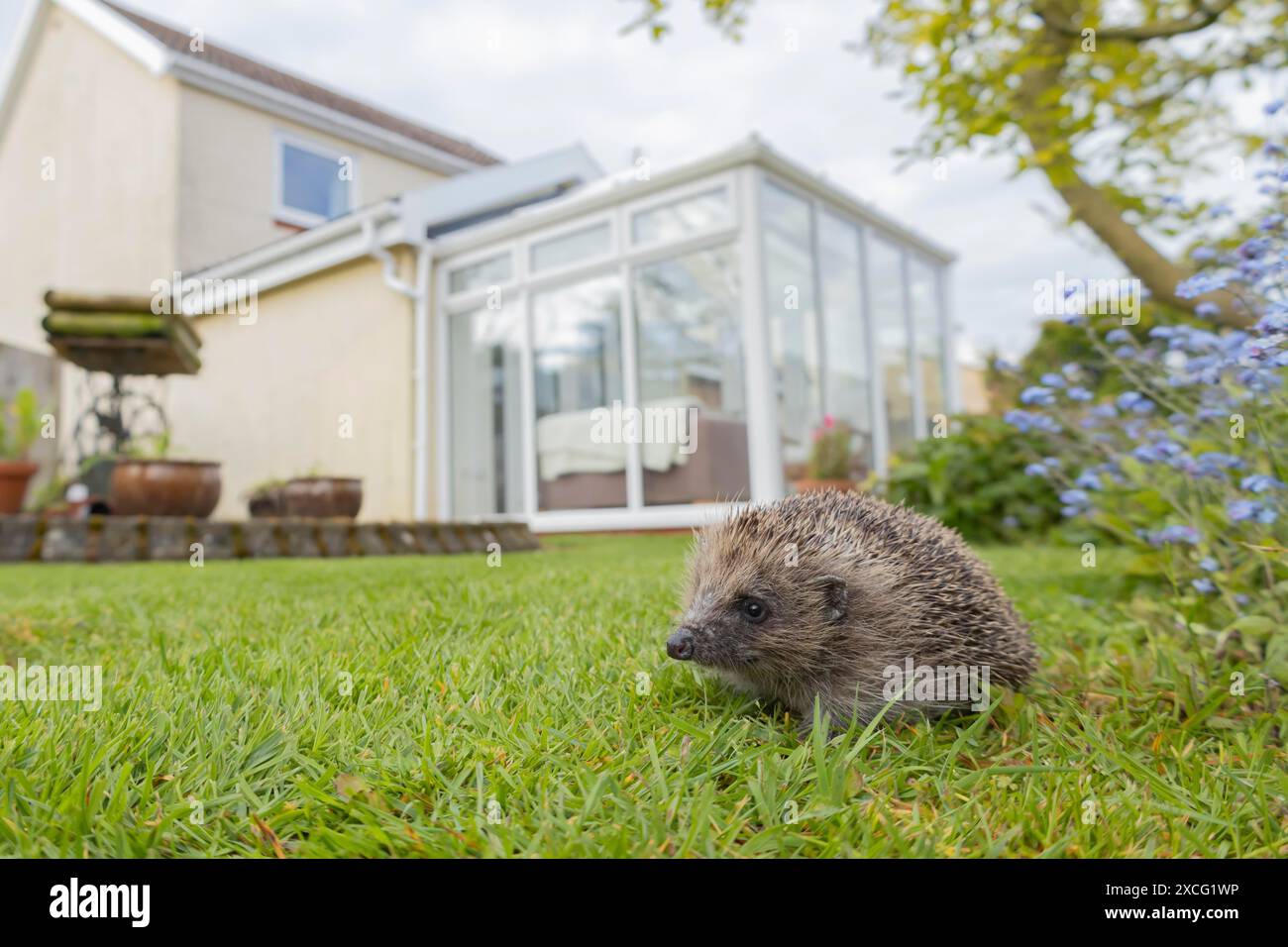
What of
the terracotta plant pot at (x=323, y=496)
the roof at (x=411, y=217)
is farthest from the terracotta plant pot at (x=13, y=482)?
the roof at (x=411, y=217)

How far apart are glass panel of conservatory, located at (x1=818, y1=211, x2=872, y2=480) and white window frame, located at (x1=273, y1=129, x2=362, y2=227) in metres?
9.32

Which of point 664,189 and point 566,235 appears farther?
point 566,235

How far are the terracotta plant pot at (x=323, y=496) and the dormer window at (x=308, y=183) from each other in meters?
8.80

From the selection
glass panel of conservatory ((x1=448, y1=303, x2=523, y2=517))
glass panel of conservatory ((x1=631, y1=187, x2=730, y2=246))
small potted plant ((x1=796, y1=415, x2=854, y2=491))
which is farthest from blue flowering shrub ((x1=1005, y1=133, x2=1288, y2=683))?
glass panel of conservatory ((x1=448, y1=303, x2=523, y2=517))

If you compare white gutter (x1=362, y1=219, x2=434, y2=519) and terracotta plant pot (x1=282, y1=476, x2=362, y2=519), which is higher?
white gutter (x1=362, y1=219, x2=434, y2=519)

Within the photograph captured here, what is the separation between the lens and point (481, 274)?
40.8ft

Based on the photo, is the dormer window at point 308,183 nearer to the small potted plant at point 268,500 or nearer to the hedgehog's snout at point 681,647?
the small potted plant at point 268,500

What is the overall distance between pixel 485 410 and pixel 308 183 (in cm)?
744

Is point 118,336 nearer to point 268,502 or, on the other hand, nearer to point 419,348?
point 268,502

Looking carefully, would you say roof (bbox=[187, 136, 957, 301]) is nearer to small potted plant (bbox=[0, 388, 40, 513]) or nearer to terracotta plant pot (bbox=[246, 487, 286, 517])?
small potted plant (bbox=[0, 388, 40, 513])

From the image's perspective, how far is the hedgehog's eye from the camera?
7.79 feet

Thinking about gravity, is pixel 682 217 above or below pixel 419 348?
above

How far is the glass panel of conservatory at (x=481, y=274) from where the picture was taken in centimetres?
1225

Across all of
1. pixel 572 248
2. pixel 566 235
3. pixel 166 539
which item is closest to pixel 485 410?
pixel 572 248
